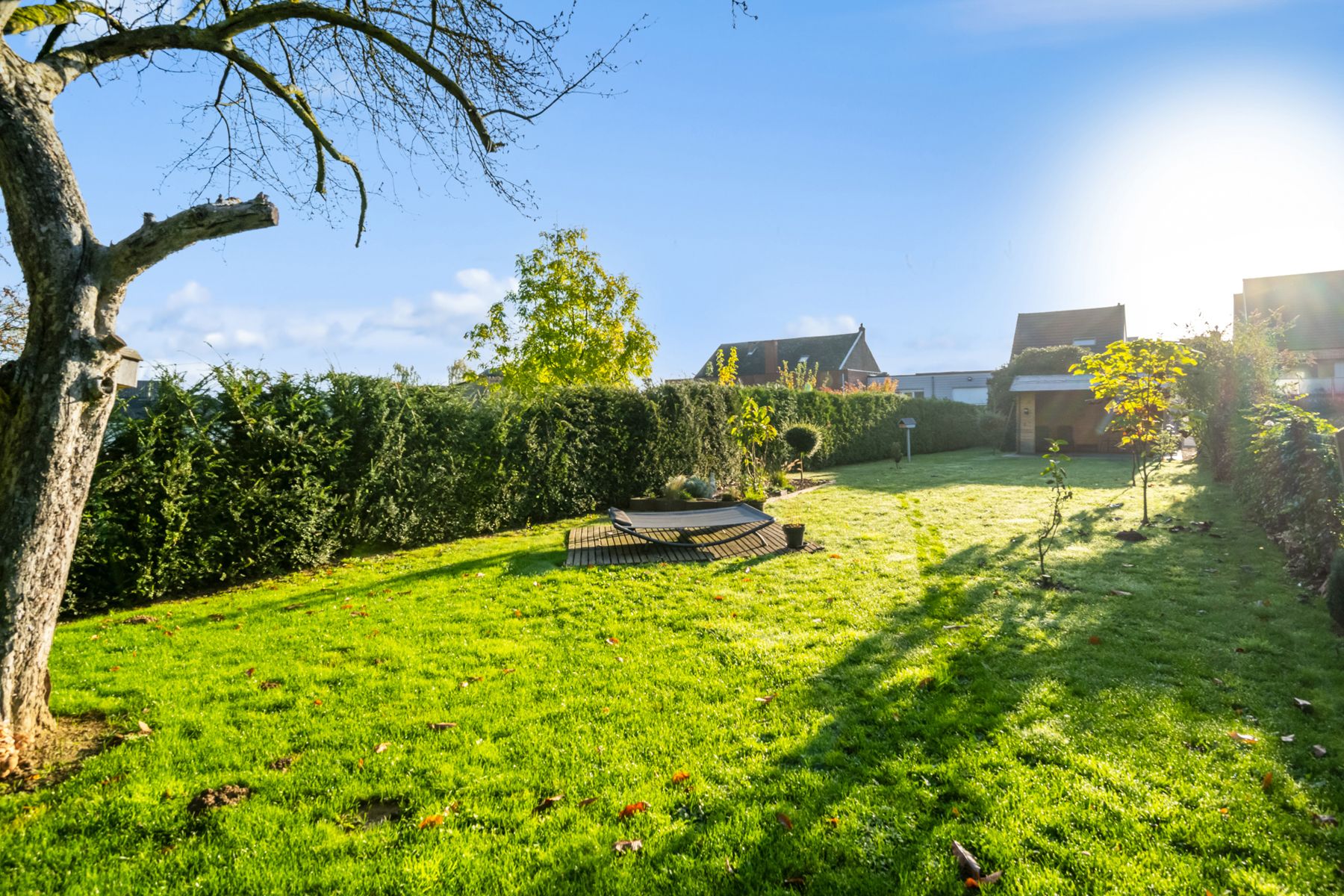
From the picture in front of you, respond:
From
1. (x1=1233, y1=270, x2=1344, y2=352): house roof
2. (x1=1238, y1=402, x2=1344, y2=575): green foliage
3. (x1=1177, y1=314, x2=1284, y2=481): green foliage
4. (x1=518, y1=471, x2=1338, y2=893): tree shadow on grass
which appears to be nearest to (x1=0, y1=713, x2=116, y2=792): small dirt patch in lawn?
(x1=518, y1=471, x2=1338, y2=893): tree shadow on grass

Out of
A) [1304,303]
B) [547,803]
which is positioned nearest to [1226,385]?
[547,803]

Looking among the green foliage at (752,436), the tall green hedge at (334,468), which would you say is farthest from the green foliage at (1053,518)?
the tall green hedge at (334,468)

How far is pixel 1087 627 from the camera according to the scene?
17.3 feet

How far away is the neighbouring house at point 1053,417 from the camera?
2591 cm

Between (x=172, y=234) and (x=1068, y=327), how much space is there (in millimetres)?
41508

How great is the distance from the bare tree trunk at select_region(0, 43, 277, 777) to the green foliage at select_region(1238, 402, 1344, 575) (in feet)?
29.2

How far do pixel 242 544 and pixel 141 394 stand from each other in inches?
75.0

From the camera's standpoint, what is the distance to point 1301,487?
22.9ft

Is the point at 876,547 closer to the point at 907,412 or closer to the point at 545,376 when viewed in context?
the point at 545,376

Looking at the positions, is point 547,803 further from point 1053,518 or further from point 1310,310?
point 1310,310

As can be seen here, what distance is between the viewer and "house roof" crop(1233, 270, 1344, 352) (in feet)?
94.0

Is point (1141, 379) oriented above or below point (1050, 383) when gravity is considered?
below

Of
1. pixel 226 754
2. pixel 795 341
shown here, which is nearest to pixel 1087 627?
pixel 226 754

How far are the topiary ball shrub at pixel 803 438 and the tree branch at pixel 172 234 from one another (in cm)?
1545
